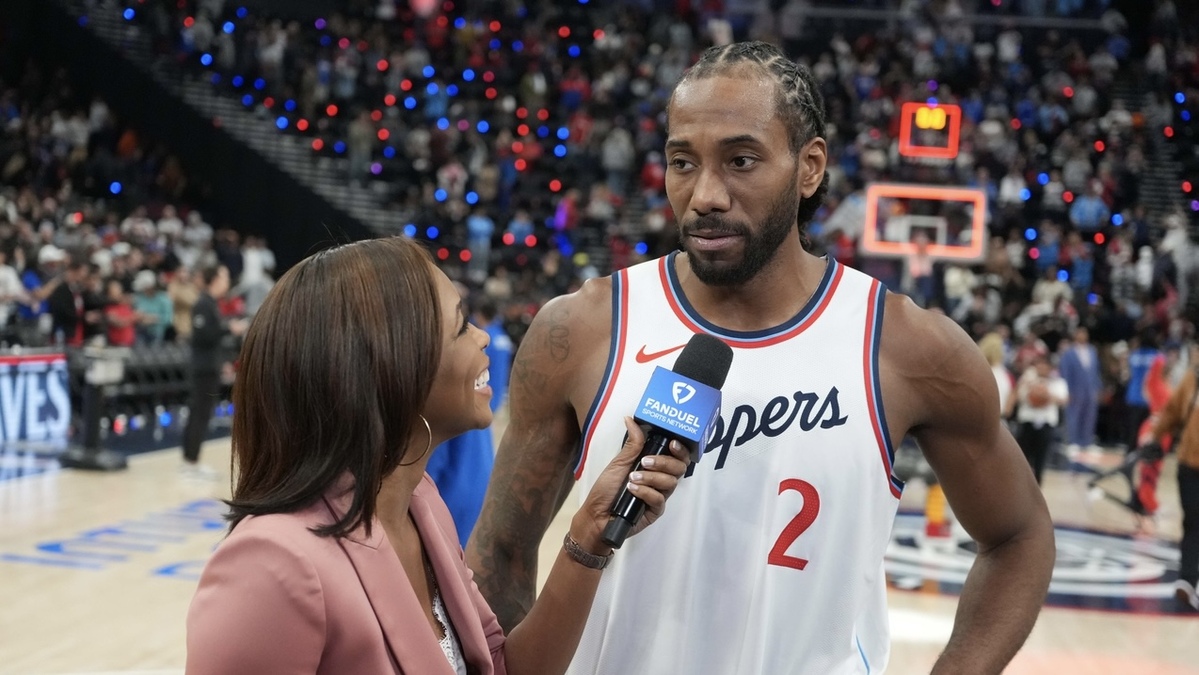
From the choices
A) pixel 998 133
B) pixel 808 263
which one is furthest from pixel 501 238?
pixel 808 263

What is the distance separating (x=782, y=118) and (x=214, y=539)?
6.69m

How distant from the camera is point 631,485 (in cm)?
176

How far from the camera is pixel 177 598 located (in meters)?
6.73

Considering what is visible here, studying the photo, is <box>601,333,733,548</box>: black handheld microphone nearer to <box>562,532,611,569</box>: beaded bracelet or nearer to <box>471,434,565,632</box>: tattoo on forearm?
<box>562,532,611,569</box>: beaded bracelet

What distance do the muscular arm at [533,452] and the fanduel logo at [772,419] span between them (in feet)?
0.92

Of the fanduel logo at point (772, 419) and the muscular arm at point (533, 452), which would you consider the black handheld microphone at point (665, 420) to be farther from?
the muscular arm at point (533, 452)

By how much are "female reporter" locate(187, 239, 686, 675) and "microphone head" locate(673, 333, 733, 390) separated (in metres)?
0.16

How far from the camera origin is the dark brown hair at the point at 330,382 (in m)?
1.65

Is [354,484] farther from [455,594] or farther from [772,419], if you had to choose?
[772,419]

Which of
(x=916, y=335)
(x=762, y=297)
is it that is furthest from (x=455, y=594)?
(x=916, y=335)

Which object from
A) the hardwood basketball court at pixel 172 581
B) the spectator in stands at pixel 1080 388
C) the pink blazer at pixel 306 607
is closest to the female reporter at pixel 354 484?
the pink blazer at pixel 306 607

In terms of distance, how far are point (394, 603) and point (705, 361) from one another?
0.58 m

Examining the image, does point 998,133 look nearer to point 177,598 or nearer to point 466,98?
point 466,98

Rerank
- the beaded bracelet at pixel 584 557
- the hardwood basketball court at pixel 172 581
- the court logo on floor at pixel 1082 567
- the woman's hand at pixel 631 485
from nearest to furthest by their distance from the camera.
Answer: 1. the woman's hand at pixel 631 485
2. the beaded bracelet at pixel 584 557
3. the hardwood basketball court at pixel 172 581
4. the court logo on floor at pixel 1082 567
